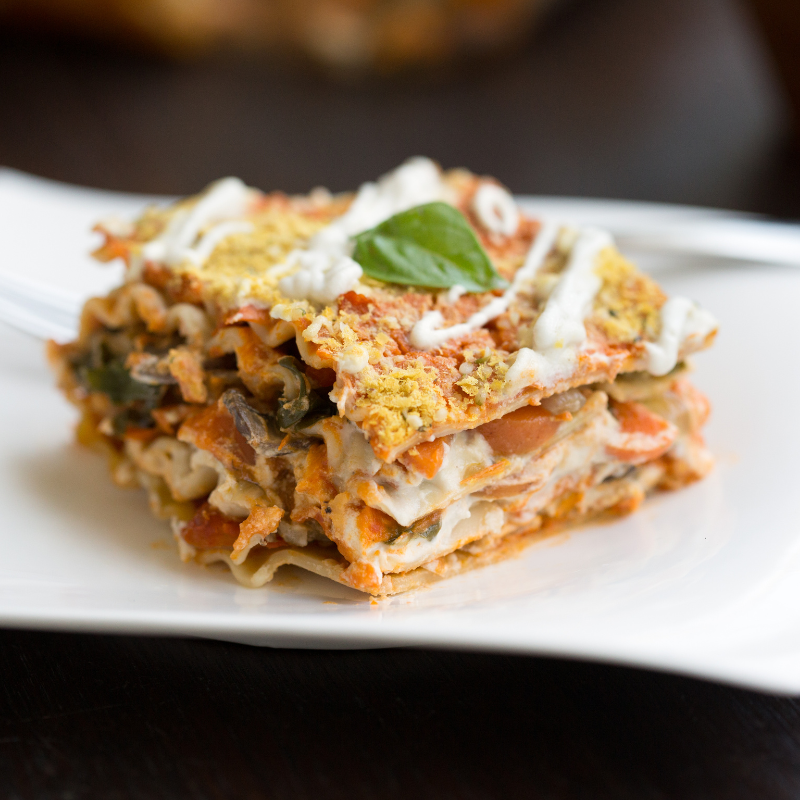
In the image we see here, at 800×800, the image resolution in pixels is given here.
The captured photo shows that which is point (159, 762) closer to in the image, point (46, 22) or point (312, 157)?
point (312, 157)

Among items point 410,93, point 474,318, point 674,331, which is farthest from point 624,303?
point 410,93

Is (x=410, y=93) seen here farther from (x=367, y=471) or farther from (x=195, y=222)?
(x=367, y=471)

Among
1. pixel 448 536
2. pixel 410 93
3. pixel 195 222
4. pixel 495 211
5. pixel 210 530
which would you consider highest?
pixel 410 93

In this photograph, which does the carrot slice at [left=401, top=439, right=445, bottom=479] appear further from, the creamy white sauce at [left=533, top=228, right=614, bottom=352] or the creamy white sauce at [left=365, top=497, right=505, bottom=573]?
the creamy white sauce at [left=533, top=228, right=614, bottom=352]

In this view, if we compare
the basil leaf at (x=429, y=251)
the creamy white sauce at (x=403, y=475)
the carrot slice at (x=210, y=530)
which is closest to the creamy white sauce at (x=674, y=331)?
the basil leaf at (x=429, y=251)

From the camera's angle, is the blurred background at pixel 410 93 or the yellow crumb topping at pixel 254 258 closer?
the yellow crumb topping at pixel 254 258

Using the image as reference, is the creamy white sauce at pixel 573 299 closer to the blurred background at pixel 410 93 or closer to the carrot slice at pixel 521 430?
the carrot slice at pixel 521 430

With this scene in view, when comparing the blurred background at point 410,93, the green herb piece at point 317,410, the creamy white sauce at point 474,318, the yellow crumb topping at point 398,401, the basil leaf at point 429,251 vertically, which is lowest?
the green herb piece at point 317,410

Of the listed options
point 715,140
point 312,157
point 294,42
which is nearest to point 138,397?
point 312,157
